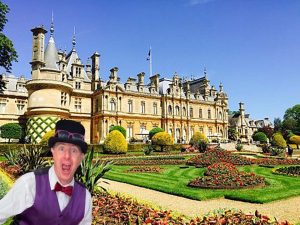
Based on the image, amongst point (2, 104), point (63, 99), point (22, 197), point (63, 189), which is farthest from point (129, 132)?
point (22, 197)

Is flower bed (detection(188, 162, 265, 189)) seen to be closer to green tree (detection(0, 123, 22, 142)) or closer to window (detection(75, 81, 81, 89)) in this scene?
green tree (detection(0, 123, 22, 142))

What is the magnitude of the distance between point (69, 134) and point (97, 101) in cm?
3883

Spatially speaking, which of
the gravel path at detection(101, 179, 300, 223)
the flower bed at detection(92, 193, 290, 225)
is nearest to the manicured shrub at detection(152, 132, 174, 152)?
the gravel path at detection(101, 179, 300, 223)

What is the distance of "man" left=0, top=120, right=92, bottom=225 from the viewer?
217cm

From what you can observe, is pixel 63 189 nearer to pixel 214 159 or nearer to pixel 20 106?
pixel 214 159

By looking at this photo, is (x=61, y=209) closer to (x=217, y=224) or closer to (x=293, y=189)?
(x=217, y=224)

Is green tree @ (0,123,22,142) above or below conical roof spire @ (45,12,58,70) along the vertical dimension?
below

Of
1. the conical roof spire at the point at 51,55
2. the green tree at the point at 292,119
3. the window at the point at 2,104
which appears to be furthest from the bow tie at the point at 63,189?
the green tree at the point at 292,119

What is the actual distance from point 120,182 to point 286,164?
46.4ft

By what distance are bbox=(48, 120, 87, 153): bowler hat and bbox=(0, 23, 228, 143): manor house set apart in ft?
95.8

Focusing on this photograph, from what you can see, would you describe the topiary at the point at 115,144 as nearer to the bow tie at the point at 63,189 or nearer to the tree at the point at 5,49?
the tree at the point at 5,49

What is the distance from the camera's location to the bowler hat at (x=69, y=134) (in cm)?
240

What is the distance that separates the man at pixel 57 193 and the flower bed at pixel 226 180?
8.92 m

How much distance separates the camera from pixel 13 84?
38312mm
